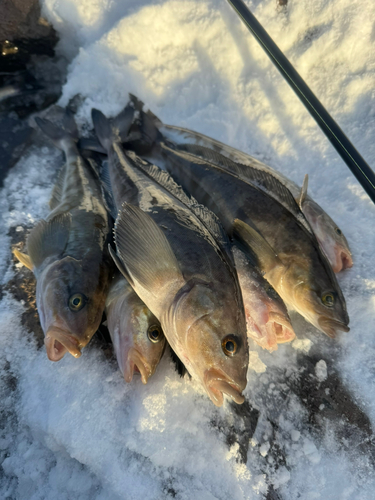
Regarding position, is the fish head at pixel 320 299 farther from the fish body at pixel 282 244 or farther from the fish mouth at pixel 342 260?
the fish mouth at pixel 342 260

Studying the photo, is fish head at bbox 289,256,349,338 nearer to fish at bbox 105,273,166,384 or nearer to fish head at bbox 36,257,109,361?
fish at bbox 105,273,166,384

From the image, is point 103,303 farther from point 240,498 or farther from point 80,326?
point 240,498

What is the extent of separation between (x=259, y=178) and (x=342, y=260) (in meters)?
1.11

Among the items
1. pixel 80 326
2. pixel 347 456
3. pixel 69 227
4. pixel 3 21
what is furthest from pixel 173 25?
pixel 347 456

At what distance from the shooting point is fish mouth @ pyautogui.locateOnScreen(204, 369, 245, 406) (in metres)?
1.69

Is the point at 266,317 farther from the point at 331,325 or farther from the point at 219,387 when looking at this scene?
the point at 219,387

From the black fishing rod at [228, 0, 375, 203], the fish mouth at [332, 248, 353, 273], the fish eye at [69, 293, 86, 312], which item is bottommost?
the fish eye at [69, 293, 86, 312]

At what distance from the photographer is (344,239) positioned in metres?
2.82

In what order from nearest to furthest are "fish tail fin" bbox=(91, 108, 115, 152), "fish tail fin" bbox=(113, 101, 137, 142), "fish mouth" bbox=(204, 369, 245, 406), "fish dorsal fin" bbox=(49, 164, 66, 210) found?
"fish mouth" bbox=(204, 369, 245, 406) → "fish dorsal fin" bbox=(49, 164, 66, 210) → "fish tail fin" bbox=(91, 108, 115, 152) → "fish tail fin" bbox=(113, 101, 137, 142)

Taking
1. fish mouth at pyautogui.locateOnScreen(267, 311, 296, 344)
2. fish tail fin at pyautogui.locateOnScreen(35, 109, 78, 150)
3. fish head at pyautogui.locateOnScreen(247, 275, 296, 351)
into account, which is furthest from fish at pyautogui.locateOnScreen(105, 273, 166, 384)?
fish tail fin at pyautogui.locateOnScreen(35, 109, 78, 150)

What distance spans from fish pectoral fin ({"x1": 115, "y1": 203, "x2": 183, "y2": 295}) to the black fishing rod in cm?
194

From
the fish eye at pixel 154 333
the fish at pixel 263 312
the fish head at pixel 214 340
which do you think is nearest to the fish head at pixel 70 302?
the fish eye at pixel 154 333

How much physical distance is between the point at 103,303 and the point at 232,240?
1.18 metres

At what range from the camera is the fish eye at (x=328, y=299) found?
2236mm
